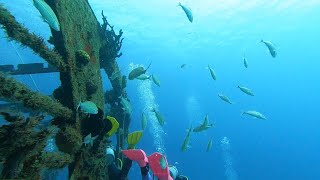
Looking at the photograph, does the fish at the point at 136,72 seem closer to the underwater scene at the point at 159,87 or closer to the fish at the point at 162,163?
the underwater scene at the point at 159,87

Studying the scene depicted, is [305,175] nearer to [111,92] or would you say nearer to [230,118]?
[230,118]

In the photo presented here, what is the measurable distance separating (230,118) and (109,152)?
103 meters

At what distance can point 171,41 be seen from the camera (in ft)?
134

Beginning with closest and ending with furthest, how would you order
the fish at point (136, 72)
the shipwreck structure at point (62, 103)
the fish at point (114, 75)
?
the shipwreck structure at point (62, 103) → the fish at point (136, 72) → the fish at point (114, 75)

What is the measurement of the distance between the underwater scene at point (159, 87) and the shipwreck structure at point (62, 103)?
0.05 ft

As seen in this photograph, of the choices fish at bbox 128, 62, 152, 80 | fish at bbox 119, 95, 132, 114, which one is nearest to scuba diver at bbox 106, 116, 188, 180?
fish at bbox 119, 95, 132, 114

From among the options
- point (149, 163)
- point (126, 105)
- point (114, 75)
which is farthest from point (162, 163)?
point (114, 75)

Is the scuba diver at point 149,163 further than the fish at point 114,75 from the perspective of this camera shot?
No

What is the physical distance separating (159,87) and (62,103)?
1589 inches

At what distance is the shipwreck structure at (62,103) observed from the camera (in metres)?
2.77

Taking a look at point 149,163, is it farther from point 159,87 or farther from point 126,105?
point 159,87

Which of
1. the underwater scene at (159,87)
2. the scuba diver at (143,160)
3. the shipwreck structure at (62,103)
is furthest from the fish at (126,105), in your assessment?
the scuba diver at (143,160)

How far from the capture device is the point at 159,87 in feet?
147

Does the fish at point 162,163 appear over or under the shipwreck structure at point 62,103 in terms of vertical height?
under
